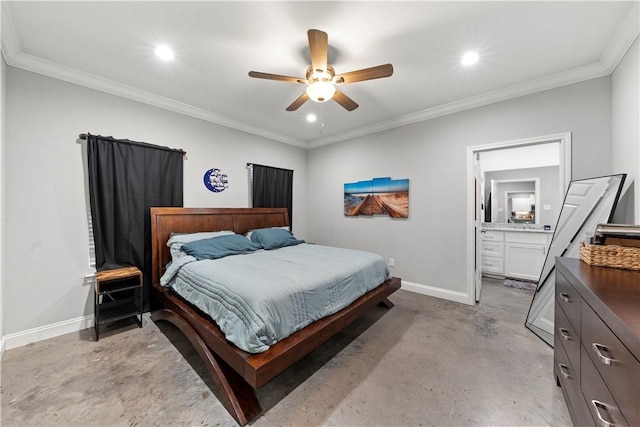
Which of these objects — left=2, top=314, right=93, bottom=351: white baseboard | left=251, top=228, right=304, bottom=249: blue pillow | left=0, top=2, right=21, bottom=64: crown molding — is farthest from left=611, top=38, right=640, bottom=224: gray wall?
left=2, top=314, right=93, bottom=351: white baseboard

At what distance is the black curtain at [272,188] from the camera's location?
413 centimetres

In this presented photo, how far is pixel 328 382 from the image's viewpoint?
1.80 metres

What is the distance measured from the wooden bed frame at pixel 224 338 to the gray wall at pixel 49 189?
Answer: 71 cm

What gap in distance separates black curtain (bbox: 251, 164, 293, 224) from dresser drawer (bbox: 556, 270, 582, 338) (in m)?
3.70

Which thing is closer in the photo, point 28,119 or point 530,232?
point 28,119

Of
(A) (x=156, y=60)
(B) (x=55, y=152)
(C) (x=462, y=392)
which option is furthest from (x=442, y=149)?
(B) (x=55, y=152)

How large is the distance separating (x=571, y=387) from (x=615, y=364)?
77 centimetres

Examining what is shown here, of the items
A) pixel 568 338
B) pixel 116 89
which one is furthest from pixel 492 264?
pixel 116 89

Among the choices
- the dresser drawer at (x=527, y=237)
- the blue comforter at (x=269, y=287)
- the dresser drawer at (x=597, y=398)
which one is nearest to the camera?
the dresser drawer at (x=597, y=398)

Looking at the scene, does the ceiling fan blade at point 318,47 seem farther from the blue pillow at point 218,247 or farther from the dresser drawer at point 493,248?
the dresser drawer at point 493,248

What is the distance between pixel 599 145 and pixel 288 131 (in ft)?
13.0

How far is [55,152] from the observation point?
7.94 ft

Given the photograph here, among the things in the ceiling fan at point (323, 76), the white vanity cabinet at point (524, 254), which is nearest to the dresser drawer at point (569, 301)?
the ceiling fan at point (323, 76)

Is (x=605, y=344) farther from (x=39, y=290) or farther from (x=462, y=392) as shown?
(x=39, y=290)
